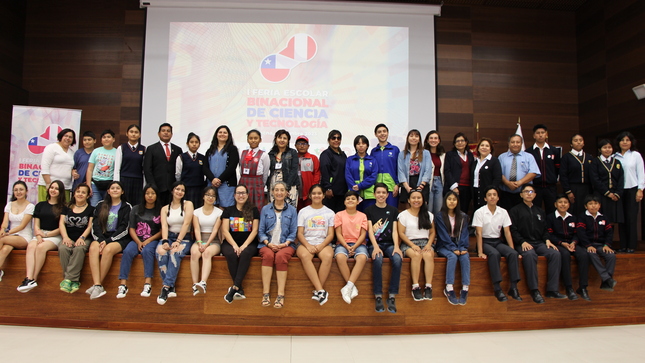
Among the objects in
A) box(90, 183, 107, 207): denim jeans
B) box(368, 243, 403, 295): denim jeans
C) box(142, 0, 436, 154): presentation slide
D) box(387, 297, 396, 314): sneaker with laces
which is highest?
box(142, 0, 436, 154): presentation slide

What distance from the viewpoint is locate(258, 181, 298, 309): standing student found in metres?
3.53

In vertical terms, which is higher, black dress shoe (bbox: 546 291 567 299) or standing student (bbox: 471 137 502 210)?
standing student (bbox: 471 137 502 210)

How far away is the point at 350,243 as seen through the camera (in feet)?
12.3

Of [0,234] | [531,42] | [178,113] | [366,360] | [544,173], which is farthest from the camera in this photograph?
[531,42]

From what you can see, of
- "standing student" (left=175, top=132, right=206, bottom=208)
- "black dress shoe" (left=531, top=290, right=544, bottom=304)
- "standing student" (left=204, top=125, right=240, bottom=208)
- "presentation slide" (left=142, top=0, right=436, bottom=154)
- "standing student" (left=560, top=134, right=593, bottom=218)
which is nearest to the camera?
"black dress shoe" (left=531, top=290, right=544, bottom=304)

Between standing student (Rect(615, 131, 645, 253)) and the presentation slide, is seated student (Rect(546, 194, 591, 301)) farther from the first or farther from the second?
the presentation slide

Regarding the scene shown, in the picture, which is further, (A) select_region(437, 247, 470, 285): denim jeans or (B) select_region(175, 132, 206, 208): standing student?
(B) select_region(175, 132, 206, 208): standing student

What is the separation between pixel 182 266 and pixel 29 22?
17.6 ft

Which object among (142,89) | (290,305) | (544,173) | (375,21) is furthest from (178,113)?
(544,173)

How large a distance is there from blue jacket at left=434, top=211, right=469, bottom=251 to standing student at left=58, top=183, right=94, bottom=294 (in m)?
3.18

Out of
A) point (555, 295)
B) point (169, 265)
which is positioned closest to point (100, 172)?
point (169, 265)

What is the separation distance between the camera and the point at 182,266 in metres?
3.63

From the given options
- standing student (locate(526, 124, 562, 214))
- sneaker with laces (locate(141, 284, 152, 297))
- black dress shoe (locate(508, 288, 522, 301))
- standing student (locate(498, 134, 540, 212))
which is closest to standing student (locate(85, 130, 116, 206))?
sneaker with laces (locate(141, 284, 152, 297))

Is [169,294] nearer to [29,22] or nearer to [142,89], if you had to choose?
[142,89]
